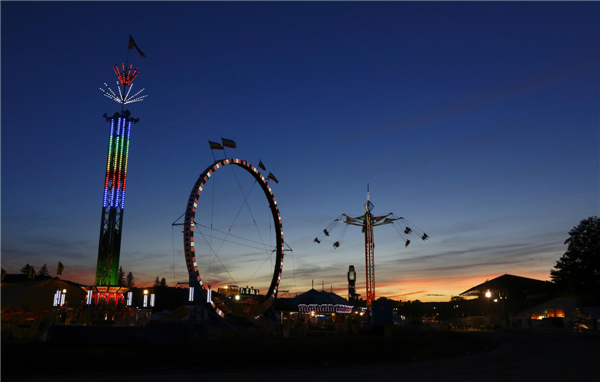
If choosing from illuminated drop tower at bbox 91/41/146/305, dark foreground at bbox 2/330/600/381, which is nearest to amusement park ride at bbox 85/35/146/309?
illuminated drop tower at bbox 91/41/146/305

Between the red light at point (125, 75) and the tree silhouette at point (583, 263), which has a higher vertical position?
the red light at point (125, 75)

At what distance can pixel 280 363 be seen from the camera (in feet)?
72.9

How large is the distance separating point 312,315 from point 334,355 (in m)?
60.7

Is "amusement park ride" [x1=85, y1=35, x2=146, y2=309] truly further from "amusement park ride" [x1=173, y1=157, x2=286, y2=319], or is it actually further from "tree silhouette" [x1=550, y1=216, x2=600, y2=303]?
"tree silhouette" [x1=550, y1=216, x2=600, y2=303]

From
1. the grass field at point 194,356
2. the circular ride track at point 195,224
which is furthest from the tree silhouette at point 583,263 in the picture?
the grass field at point 194,356

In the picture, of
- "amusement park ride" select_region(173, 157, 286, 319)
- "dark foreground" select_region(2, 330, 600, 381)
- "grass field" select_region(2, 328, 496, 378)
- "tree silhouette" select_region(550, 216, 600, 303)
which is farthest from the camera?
"tree silhouette" select_region(550, 216, 600, 303)

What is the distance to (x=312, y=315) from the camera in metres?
84.2

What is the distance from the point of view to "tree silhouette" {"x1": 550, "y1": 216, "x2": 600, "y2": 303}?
8762cm

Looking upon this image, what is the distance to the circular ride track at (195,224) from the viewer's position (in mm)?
41031

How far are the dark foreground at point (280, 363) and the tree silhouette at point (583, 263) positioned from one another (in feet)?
228

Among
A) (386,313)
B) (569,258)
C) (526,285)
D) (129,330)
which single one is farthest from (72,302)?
(526,285)

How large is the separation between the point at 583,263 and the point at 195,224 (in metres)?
80.8

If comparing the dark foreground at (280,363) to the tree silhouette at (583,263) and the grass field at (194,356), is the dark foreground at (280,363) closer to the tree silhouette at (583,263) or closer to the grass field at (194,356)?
the grass field at (194,356)

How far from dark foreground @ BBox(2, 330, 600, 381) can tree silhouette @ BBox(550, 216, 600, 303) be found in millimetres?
69356
